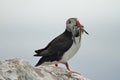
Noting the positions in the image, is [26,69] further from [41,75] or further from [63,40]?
[63,40]

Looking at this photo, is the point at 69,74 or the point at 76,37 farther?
the point at 76,37

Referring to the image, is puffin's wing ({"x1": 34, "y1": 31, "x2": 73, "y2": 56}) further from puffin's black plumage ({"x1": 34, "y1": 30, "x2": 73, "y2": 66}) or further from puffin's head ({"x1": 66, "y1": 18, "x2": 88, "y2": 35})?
puffin's head ({"x1": 66, "y1": 18, "x2": 88, "y2": 35})

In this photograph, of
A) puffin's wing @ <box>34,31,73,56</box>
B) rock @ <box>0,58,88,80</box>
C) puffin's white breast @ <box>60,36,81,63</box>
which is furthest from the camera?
puffin's wing @ <box>34,31,73,56</box>

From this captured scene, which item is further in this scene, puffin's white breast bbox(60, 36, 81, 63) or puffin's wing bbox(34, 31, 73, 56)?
puffin's wing bbox(34, 31, 73, 56)

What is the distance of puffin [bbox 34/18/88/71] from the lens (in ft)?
39.1

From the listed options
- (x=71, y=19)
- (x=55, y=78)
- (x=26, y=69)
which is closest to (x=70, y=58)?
(x=71, y=19)

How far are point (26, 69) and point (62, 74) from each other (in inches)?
77.2

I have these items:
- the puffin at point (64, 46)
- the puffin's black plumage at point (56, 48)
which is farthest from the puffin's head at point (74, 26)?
the puffin's black plumage at point (56, 48)

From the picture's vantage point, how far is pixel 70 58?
1201cm

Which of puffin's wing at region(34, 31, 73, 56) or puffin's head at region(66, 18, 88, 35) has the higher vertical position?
puffin's head at region(66, 18, 88, 35)

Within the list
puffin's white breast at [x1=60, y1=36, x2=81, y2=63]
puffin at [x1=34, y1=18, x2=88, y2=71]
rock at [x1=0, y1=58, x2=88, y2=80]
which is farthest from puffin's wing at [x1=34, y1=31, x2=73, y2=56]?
rock at [x1=0, y1=58, x2=88, y2=80]

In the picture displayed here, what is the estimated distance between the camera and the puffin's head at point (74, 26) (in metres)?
12.0

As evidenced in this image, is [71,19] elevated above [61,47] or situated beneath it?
elevated above

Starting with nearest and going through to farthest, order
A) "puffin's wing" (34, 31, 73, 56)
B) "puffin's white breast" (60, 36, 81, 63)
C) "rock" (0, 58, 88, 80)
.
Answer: "rock" (0, 58, 88, 80) → "puffin's white breast" (60, 36, 81, 63) → "puffin's wing" (34, 31, 73, 56)
